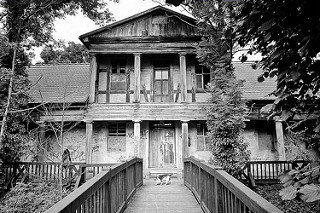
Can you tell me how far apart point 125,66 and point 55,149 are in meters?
6.25

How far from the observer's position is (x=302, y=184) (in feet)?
5.80

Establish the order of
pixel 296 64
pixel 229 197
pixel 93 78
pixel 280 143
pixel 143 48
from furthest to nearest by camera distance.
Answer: pixel 143 48 → pixel 93 78 → pixel 280 143 → pixel 229 197 → pixel 296 64

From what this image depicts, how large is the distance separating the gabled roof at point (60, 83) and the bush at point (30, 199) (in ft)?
14.6

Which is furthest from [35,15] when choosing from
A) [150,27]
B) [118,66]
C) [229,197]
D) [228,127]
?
[229,197]

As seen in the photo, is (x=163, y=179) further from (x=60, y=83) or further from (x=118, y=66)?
(x=60, y=83)

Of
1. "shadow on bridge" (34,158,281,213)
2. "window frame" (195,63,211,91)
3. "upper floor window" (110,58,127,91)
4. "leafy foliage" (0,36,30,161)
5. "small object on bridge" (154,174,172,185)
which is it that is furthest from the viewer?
"window frame" (195,63,211,91)

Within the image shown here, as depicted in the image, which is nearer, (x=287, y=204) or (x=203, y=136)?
(x=287, y=204)

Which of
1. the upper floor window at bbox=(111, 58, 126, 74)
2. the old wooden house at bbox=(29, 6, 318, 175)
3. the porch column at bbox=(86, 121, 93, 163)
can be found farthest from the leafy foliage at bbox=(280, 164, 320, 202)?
the upper floor window at bbox=(111, 58, 126, 74)

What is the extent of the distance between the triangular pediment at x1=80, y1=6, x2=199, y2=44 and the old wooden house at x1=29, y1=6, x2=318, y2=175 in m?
0.05

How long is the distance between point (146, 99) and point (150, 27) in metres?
4.00

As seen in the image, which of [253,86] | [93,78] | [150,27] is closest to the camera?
[93,78]

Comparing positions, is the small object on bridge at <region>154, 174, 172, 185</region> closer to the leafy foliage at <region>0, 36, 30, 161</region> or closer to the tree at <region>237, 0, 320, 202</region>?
the leafy foliage at <region>0, 36, 30, 161</region>

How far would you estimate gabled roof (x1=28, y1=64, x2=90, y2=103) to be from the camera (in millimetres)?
13719

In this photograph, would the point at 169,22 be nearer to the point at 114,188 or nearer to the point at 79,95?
the point at 79,95
